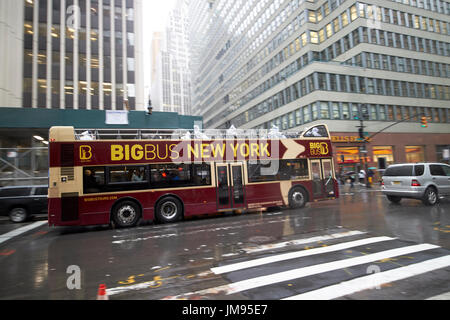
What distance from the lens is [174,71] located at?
6747 inches

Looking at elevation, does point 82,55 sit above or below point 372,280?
above

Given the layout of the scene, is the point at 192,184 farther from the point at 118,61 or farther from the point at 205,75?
the point at 205,75

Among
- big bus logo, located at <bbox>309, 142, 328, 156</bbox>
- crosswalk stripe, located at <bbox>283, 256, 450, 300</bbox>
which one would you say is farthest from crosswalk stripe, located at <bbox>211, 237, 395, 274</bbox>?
big bus logo, located at <bbox>309, 142, 328, 156</bbox>

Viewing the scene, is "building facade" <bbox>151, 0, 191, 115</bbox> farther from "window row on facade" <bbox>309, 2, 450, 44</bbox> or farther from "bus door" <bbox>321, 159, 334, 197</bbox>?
"bus door" <bbox>321, 159, 334, 197</bbox>

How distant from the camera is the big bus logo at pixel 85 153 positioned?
9094mm

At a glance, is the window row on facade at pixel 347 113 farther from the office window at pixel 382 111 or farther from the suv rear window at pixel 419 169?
the suv rear window at pixel 419 169

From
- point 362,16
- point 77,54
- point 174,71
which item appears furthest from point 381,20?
point 174,71

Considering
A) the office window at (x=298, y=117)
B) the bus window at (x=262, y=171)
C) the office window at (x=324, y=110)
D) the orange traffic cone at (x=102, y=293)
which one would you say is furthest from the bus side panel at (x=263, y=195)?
the office window at (x=298, y=117)

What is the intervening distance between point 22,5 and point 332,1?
38907 mm

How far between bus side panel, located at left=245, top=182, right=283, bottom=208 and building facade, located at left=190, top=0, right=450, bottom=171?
2154cm

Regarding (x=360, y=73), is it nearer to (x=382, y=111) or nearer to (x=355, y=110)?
(x=355, y=110)

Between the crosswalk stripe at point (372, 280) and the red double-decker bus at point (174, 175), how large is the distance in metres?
7.19

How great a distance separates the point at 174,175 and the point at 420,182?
11.1 m

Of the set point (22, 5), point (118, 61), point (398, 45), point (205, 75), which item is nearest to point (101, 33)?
point (118, 61)
